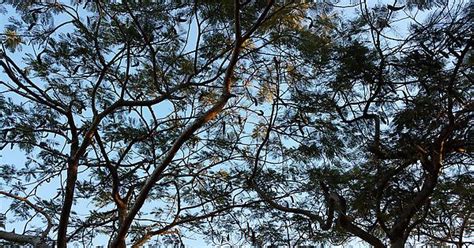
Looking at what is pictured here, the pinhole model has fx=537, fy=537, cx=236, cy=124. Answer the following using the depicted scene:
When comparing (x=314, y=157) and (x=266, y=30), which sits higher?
(x=266, y=30)

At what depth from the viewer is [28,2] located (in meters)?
3.22

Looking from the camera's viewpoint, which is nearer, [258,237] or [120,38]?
[120,38]

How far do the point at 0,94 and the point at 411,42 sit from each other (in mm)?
2666

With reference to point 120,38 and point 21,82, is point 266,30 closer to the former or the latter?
point 120,38

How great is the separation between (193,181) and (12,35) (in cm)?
176

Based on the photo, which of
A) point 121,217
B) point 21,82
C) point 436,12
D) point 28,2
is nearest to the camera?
point 436,12

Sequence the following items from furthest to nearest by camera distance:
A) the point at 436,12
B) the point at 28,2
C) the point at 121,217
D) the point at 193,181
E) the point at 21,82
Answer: the point at 193,181 → the point at 121,217 → the point at 21,82 → the point at 28,2 → the point at 436,12

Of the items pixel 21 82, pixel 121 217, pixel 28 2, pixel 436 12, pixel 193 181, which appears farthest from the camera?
pixel 193 181

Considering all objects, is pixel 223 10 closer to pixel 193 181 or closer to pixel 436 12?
pixel 436 12

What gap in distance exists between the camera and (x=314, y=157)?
388 cm

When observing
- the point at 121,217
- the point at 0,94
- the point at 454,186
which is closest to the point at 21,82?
the point at 0,94

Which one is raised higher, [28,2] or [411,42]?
[28,2]

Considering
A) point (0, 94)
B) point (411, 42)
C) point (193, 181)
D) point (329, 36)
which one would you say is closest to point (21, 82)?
point (0, 94)

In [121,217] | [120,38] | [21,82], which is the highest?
[120,38]
